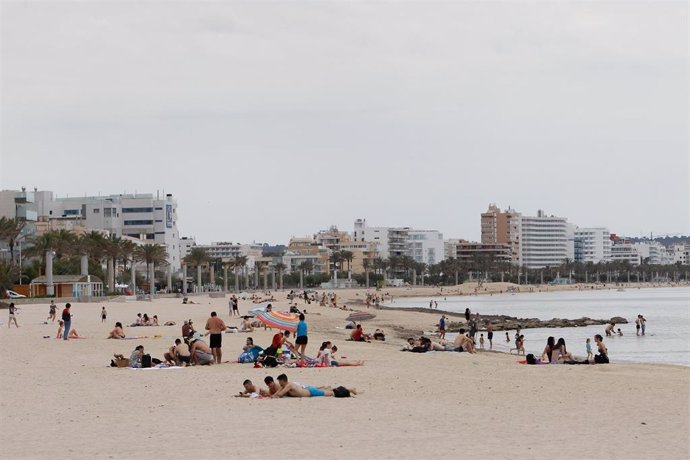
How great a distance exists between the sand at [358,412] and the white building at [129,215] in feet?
401

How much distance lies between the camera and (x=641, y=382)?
61.8ft

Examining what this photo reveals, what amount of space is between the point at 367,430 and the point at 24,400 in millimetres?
6276

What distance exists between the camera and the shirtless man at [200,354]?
21.3 metres

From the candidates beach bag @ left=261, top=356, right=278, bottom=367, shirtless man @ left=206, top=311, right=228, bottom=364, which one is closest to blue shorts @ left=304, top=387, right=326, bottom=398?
beach bag @ left=261, top=356, right=278, bottom=367

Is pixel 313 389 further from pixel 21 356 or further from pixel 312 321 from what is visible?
pixel 312 321

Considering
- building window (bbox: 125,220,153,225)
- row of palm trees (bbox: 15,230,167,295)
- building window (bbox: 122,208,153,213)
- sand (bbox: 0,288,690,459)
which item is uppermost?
building window (bbox: 122,208,153,213)

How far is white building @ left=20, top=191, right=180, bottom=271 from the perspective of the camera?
142875mm

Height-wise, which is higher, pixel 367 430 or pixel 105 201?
pixel 105 201

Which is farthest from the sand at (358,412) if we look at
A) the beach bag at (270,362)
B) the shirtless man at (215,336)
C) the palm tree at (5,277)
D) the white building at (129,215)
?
the white building at (129,215)

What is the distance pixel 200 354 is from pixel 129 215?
417 feet

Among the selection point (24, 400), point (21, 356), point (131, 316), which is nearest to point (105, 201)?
point (131, 316)

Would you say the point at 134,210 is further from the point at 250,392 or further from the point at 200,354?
the point at 250,392

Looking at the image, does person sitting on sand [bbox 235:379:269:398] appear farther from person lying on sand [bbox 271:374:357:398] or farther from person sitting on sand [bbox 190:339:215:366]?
person sitting on sand [bbox 190:339:215:366]

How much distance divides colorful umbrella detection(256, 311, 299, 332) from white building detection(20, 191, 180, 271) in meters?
115
